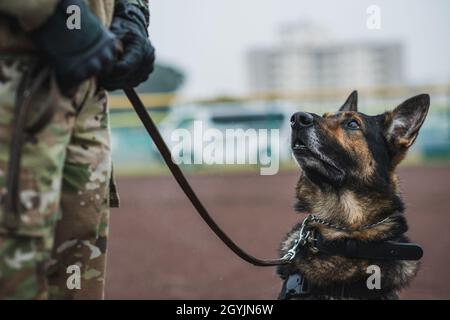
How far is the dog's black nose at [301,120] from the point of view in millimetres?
2684

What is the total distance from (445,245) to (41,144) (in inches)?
232

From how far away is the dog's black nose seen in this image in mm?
2684

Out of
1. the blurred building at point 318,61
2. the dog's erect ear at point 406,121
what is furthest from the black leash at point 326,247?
the blurred building at point 318,61

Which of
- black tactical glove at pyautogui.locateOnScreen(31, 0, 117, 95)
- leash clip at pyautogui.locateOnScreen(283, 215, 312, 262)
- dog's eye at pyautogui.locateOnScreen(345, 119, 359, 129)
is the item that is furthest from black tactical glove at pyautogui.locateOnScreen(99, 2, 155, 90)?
dog's eye at pyautogui.locateOnScreen(345, 119, 359, 129)

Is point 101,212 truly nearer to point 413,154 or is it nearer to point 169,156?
point 169,156

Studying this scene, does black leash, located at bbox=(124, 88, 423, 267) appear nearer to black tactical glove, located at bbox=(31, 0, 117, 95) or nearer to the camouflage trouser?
the camouflage trouser

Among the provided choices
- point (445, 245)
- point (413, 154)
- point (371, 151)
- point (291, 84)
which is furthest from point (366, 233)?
point (291, 84)

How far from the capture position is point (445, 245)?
6.67m

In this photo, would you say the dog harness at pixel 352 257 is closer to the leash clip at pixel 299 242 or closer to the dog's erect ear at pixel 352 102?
the leash clip at pixel 299 242

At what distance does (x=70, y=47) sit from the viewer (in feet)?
5.25

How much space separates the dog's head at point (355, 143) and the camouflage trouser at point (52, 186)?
1060mm

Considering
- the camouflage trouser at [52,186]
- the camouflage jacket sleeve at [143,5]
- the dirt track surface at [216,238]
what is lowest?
the dirt track surface at [216,238]

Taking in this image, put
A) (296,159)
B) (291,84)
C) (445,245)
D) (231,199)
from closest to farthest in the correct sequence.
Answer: (296,159) < (445,245) < (231,199) < (291,84)
